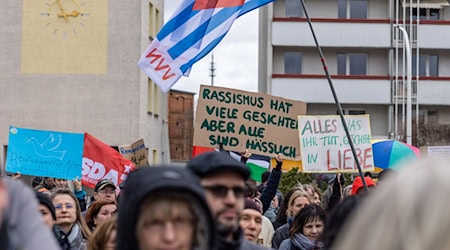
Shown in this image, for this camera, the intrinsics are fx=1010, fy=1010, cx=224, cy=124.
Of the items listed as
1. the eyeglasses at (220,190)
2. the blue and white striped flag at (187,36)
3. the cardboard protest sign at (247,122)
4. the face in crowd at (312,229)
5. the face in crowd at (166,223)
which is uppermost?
the blue and white striped flag at (187,36)

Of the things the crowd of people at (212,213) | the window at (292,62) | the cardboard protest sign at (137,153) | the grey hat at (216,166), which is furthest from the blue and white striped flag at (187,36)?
the window at (292,62)

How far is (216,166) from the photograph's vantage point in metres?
4.28

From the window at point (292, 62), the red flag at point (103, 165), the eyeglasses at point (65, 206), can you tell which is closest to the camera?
the eyeglasses at point (65, 206)

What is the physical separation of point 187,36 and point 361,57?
121 ft

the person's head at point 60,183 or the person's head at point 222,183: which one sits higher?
the person's head at point 222,183

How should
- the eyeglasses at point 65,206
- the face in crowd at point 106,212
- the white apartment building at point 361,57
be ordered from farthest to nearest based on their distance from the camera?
the white apartment building at point 361,57
the face in crowd at point 106,212
the eyeglasses at point 65,206

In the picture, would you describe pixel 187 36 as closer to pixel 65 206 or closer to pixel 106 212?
pixel 106 212

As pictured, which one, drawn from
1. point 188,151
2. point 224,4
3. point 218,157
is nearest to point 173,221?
point 218,157

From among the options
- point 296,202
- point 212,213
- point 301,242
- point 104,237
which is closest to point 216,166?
point 212,213

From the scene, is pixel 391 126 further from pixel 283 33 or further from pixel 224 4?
pixel 224 4

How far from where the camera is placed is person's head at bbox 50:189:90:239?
7.80m

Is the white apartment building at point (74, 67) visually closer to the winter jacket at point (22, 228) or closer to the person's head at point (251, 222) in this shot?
the person's head at point (251, 222)

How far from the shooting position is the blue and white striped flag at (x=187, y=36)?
1202 cm

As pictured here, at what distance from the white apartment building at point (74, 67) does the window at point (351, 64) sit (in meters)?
13.4
